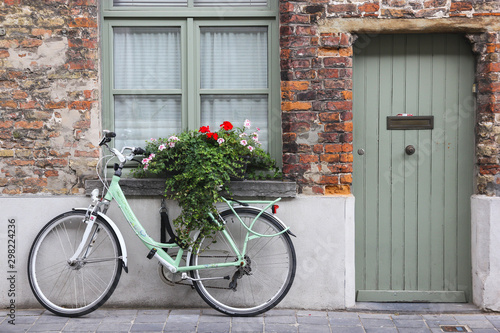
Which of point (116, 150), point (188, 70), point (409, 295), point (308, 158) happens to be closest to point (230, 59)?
point (188, 70)

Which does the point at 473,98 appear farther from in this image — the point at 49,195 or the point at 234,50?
the point at 49,195

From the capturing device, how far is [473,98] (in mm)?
4422

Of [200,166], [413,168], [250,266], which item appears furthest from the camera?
[413,168]

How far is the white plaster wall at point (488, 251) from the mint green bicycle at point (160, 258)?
5.43 feet

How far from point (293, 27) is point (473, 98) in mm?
1711

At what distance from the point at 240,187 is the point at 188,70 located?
1.17 meters

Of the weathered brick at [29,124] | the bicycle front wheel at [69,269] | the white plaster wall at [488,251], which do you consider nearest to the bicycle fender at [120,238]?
the bicycle front wheel at [69,269]

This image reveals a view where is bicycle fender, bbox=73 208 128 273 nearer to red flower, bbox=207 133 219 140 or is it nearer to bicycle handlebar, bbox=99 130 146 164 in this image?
bicycle handlebar, bbox=99 130 146 164

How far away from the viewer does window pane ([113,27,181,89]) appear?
4.59 metres

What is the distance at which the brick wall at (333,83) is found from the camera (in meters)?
4.24

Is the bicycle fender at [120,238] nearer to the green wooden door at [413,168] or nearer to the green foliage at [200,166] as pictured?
the green foliage at [200,166]

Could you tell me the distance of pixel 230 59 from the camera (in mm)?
4609

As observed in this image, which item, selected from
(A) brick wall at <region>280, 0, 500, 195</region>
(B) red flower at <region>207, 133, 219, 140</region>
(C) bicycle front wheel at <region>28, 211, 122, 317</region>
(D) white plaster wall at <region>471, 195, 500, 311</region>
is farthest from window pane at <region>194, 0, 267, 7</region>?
(D) white plaster wall at <region>471, 195, 500, 311</region>

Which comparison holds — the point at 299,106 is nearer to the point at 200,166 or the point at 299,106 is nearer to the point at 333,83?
the point at 333,83
